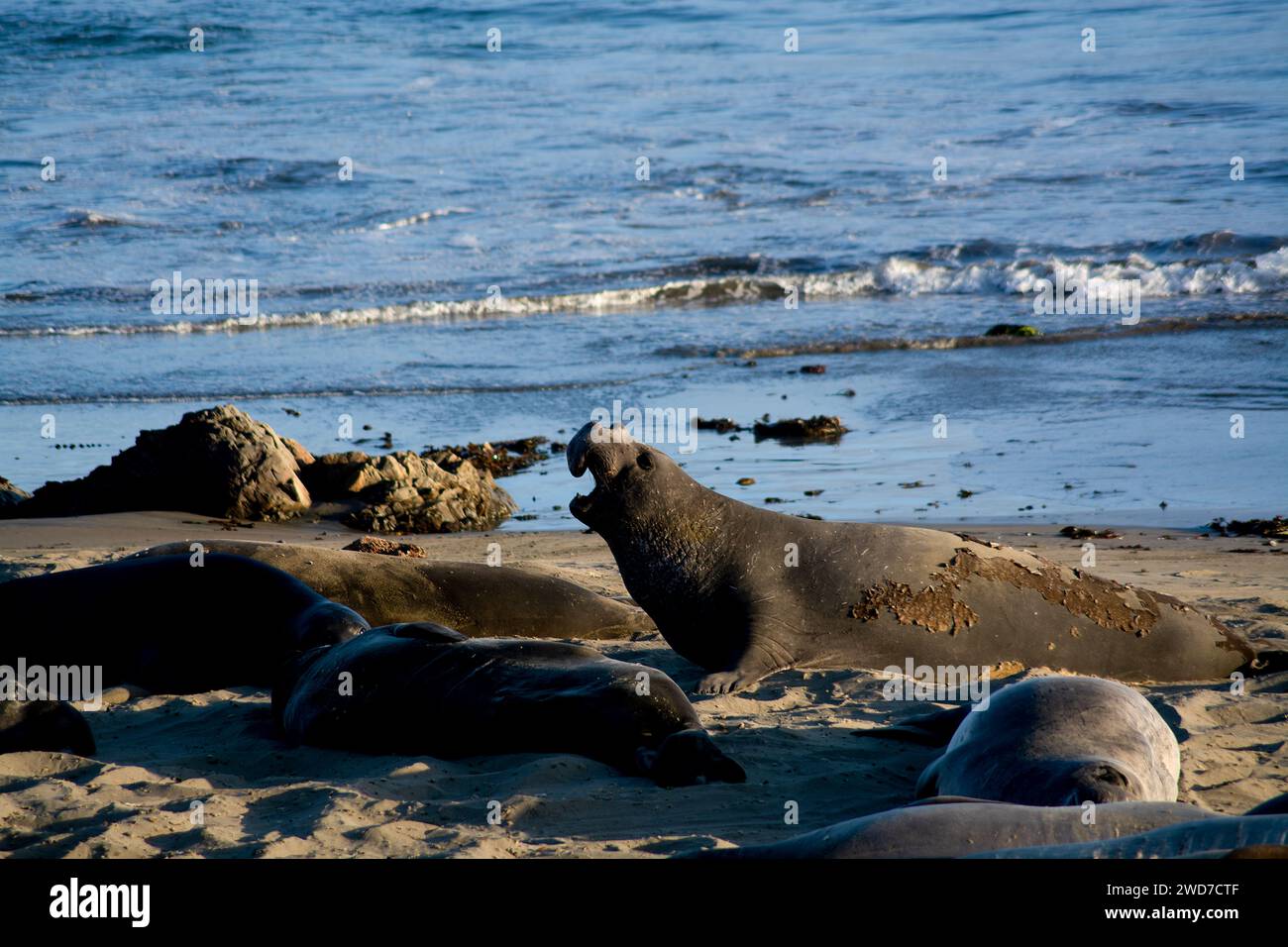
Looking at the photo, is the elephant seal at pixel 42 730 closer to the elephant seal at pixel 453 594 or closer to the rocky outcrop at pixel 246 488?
the elephant seal at pixel 453 594

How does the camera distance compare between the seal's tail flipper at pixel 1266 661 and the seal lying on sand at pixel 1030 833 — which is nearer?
the seal lying on sand at pixel 1030 833

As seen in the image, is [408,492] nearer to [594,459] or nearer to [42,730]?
[594,459]

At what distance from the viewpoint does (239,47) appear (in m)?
36.9

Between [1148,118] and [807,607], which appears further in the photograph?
[1148,118]

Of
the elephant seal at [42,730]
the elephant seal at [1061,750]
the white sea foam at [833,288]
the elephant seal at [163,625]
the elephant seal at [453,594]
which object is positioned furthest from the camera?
the white sea foam at [833,288]

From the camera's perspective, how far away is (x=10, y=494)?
9.86 m

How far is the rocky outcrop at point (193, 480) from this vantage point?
998 cm

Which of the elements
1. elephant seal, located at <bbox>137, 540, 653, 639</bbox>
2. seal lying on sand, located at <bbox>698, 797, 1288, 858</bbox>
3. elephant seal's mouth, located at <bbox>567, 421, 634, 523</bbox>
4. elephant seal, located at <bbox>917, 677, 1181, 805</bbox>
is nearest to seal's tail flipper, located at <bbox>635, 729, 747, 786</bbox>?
elephant seal, located at <bbox>917, 677, 1181, 805</bbox>

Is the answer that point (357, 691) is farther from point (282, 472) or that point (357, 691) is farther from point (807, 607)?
point (282, 472)

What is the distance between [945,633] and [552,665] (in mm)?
2077

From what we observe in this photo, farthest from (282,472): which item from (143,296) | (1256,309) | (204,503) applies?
(1256,309)

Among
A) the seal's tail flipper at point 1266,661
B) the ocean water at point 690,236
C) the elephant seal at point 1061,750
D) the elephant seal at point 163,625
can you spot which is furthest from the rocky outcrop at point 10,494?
the seal's tail flipper at point 1266,661

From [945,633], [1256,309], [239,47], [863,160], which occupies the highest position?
[239,47]

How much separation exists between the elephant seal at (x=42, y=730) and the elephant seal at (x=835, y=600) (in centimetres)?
212
